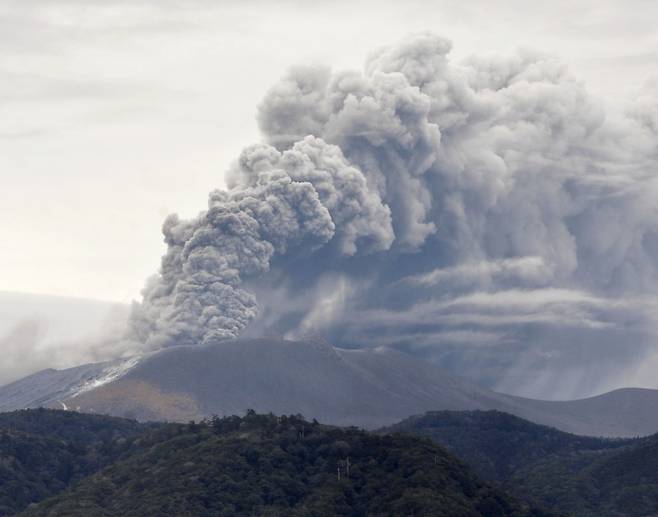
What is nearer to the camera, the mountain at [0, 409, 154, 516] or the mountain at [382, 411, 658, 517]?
the mountain at [0, 409, 154, 516]

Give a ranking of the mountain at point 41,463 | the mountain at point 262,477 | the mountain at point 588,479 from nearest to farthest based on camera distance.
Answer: the mountain at point 262,477 → the mountain at point 41,463 → the mountain at point 588,479

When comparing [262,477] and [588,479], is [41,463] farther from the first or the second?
[588,479]

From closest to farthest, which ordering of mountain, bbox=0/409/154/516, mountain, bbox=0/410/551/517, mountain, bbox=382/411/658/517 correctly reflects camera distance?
mountain, bbox=0/410/551/517 → mountain, bbox=0/409/154/516 → mountain, bbox=382/411/658/517

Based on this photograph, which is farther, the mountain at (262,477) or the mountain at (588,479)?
the mountain at (588,479)

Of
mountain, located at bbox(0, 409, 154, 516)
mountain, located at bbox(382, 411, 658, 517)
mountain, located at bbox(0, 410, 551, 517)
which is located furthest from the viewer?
mountain, located at bbox(382, 411, 658, 517)

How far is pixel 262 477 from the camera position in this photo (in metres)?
126

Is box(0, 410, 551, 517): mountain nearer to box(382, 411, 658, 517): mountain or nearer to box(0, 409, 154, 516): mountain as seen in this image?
box(0, 409, 154, 516): mountain

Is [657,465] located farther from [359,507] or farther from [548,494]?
[359,507]

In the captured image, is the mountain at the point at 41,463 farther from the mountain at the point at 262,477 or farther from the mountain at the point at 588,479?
the mountain at the point at 588,479

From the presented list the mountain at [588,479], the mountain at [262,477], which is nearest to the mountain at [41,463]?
the mountain at [262,477]

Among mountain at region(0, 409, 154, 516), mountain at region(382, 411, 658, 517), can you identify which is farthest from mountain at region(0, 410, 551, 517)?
mountain at region(382, 411, 658, 517)

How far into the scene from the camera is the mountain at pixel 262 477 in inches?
4663

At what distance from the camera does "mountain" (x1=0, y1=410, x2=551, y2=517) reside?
4663 inches

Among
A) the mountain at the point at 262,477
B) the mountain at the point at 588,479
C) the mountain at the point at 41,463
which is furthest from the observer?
the mountain at the point at 588,479
